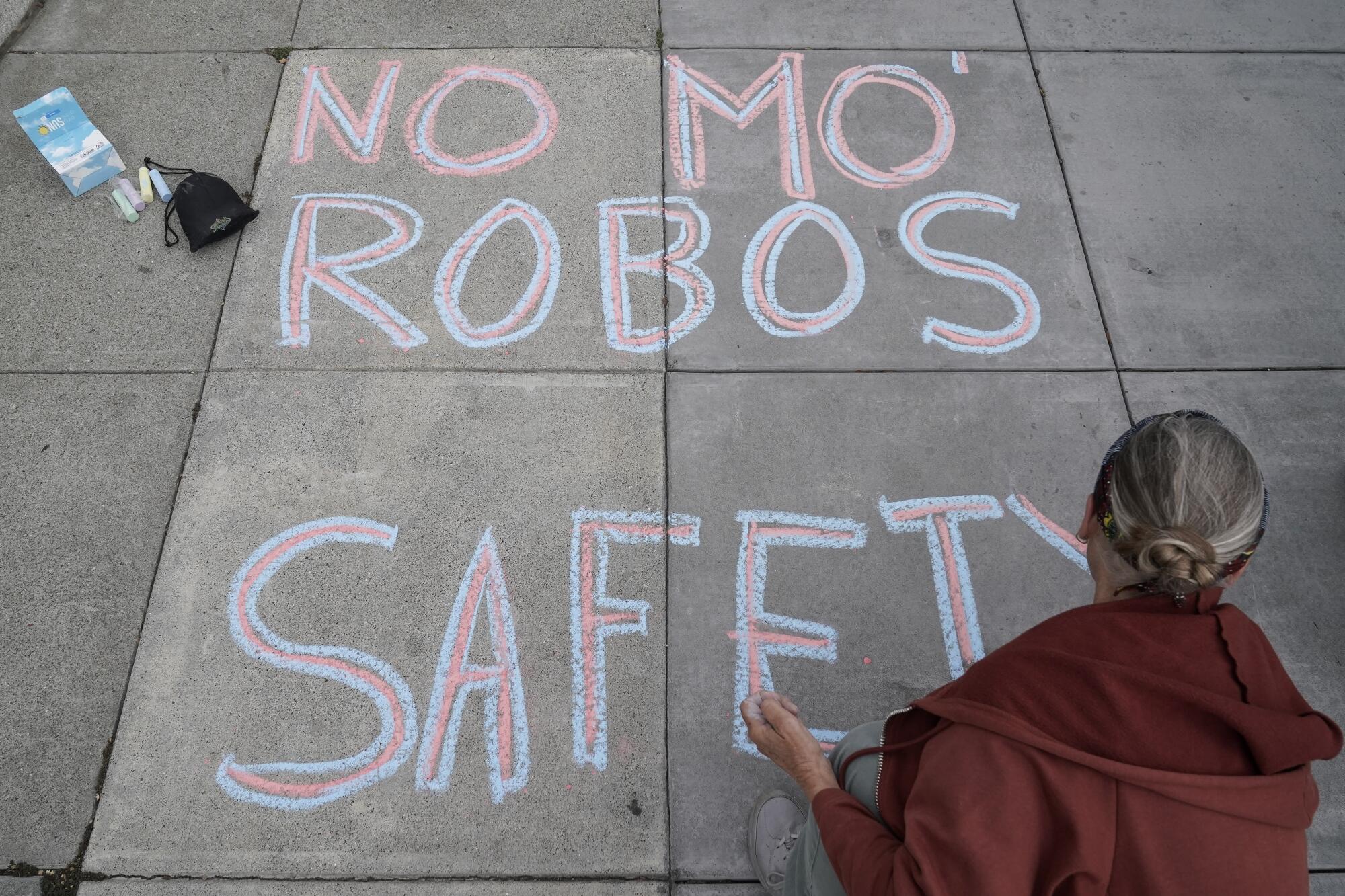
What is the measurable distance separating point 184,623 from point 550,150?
222cm

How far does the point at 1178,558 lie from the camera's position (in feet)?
4.48

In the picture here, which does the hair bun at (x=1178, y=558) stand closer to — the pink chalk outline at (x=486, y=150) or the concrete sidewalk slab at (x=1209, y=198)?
the concrete sidewalk slab at (x=1209, y=198)

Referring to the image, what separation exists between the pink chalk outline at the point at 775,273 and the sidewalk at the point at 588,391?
1cm

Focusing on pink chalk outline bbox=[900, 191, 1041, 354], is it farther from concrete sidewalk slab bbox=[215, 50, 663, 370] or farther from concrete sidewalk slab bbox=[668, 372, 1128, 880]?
concrete sidewalk slab bbox=[215, 50, 663, 370]

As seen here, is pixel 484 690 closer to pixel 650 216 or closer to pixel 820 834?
pixel 820 834

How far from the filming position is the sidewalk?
242 centimetres

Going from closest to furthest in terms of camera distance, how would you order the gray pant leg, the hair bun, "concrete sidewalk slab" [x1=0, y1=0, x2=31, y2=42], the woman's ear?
the hair bun, the woman's ear, the gray pant leg, "concrete sidewalk slab" [x1=0, y1=0, x2=31, y2=42]

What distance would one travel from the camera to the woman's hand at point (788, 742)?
1856mm

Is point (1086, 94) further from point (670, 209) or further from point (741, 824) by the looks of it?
point (741, 824)

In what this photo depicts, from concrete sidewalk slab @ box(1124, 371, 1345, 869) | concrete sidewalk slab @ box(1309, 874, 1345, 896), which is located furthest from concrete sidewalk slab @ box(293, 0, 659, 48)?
concrete sidewalk slab @ box(1309, 874, 1345, 896)

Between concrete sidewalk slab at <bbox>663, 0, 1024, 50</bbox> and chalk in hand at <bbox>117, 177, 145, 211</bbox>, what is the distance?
7.57ft

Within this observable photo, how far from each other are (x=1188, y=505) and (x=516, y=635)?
1.81m

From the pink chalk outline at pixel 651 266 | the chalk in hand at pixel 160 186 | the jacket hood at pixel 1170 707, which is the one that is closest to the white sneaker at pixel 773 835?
the jacket hood at pixel 1170 707

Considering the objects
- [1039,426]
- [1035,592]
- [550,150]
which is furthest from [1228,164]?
[550,150]
